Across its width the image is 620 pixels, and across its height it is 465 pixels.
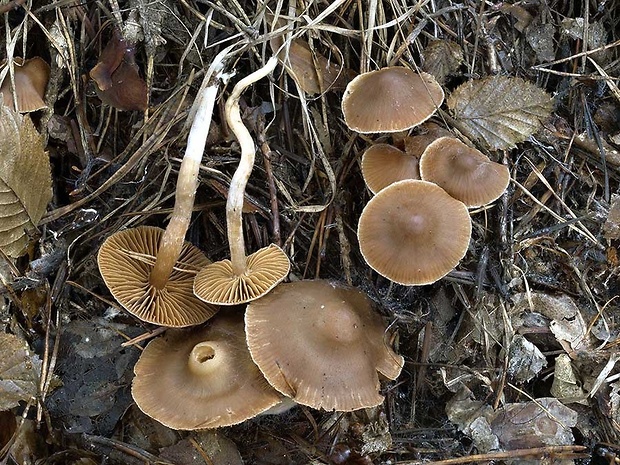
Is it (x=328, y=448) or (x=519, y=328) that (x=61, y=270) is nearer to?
(x=328, y=448)

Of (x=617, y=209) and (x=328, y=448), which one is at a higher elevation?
(x=617, y=209)

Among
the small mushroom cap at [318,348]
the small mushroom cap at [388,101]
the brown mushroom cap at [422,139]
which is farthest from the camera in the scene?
the brown mushroom cap at [422,139]

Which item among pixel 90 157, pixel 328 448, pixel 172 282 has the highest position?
pixel 90 157

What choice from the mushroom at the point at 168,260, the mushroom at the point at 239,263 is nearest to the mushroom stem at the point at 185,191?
the mushroom at the point at 168,260

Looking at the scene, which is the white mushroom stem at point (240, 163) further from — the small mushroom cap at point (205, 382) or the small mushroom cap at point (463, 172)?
the small mushroom cap at point (463, 172)

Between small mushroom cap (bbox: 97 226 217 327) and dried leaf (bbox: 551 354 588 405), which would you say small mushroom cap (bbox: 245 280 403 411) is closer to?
small mushroom cap (bbox: 97 226 217 327)

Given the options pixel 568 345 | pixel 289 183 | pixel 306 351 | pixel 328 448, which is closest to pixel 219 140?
pixel 289 183
